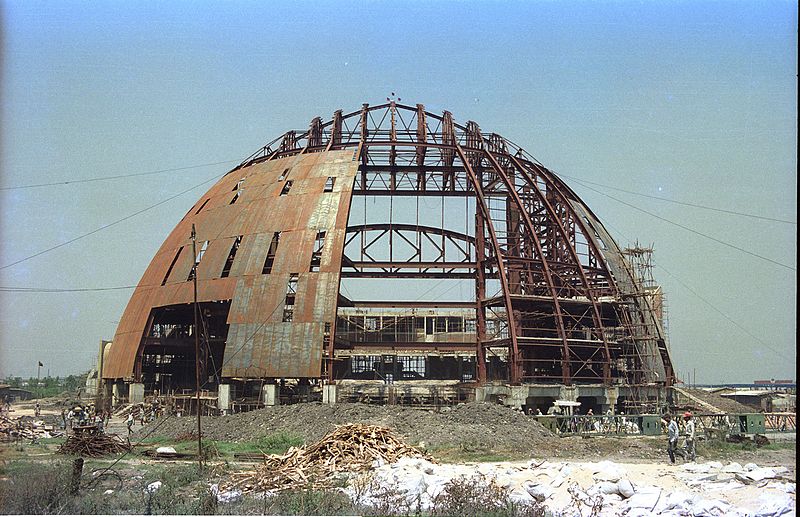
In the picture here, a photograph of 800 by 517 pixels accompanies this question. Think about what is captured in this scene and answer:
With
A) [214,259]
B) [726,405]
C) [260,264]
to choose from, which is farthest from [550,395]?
[214,259]

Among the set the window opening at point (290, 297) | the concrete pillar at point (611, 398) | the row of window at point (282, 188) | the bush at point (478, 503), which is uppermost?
the row of window at point (282, 188)

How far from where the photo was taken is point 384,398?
51.1 metres

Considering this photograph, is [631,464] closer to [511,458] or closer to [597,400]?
[511,458]

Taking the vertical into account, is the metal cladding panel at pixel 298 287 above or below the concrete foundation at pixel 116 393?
above

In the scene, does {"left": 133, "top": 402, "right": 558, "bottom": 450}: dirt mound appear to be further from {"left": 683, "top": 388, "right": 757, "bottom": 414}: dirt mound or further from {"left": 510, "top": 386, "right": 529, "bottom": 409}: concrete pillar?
{"left": 683, "top": 388, "right": 757, "bottom": 414}: dirt mound


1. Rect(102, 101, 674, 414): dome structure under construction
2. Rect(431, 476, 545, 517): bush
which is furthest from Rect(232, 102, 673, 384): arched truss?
Rect(431, 476, 545, 517): bush

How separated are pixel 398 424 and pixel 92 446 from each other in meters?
12.7

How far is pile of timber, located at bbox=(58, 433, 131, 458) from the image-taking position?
31.0 m

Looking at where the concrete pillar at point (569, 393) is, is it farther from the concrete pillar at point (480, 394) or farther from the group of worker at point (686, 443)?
the group of worker at point (686, 443)

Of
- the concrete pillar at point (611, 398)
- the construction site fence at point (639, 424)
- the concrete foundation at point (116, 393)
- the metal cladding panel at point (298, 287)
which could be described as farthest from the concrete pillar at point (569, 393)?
the concrete foundation at point (116, 393)

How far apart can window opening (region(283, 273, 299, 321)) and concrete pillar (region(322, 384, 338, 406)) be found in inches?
189

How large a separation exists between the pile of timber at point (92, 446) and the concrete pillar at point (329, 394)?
14877 millimetres

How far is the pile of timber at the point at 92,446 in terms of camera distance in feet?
102

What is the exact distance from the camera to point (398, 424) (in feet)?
122
